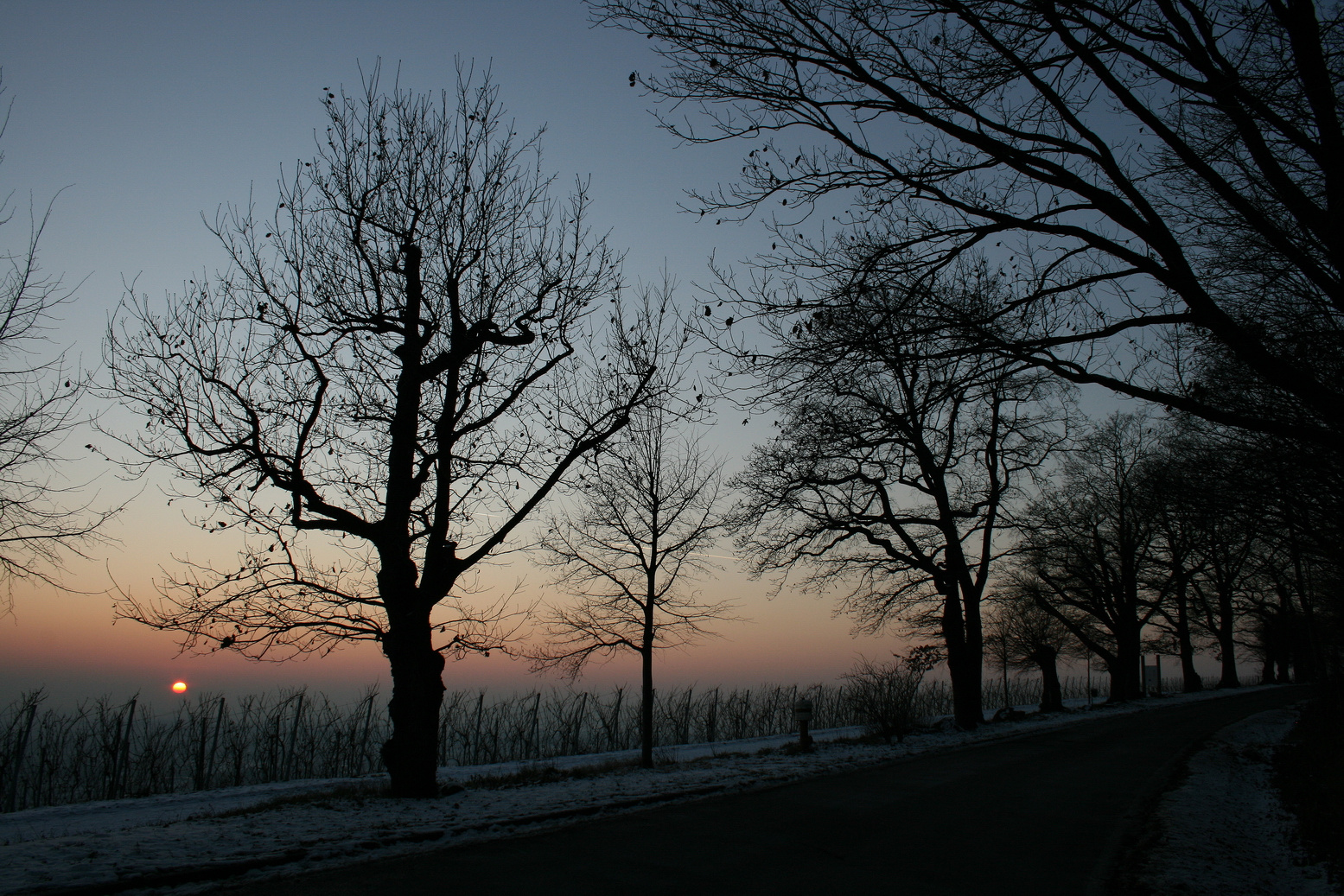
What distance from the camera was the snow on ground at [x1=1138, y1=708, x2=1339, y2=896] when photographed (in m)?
5.43

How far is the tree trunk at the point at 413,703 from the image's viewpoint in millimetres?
10234

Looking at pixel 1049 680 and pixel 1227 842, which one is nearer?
pixel 1227 842

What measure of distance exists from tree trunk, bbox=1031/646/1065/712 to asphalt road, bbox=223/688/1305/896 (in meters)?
20.1

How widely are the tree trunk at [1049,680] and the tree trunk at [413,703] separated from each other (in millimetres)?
24758

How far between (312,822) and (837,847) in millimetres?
5092

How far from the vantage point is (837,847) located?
6348 millimetres

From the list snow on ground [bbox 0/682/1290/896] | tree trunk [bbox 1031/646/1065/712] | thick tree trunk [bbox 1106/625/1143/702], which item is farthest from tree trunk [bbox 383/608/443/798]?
thick tree trunk [bbox 1106/625/1143/702]

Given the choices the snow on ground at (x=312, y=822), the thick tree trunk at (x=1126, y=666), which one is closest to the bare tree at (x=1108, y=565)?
the thick tree trunk at (x=1126, y=666)

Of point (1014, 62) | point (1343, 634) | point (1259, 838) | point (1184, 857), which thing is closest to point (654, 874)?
point (1184, 857)

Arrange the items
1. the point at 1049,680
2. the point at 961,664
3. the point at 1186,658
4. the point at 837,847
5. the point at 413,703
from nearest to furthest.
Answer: the point at 837,847 < the point at 413,703 < the point at 961,664 < the point at 1049,680 < the point at 1186,658

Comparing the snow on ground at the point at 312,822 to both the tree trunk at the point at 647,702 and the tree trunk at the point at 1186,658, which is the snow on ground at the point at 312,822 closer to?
the tree trunk at the point at 647,702

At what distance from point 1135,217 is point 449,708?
21.2 m

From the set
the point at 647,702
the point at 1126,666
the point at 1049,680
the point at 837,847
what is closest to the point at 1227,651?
the point at 1126,666

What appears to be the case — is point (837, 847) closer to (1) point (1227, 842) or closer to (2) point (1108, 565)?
(1) point (1227, 842)
